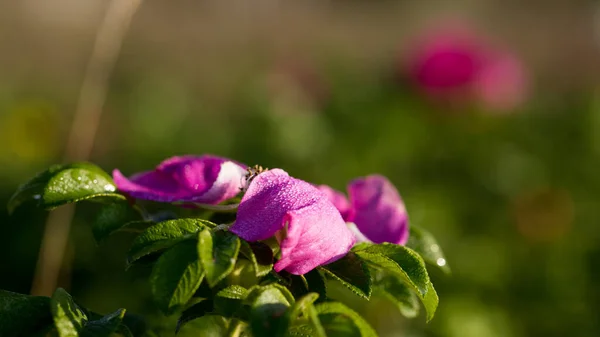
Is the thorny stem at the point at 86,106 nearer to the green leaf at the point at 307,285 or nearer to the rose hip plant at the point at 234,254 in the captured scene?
the rose hip plant at the point at 234,254

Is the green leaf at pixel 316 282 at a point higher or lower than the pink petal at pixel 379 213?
lower

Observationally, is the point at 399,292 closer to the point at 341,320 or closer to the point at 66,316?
the point at 341,320

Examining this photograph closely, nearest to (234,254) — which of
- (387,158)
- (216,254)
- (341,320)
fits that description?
(216,254)

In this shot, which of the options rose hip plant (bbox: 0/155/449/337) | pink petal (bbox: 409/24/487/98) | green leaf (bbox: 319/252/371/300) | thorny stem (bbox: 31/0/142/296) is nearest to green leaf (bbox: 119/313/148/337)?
rose hip plant (bbox: 0/155/449/337)

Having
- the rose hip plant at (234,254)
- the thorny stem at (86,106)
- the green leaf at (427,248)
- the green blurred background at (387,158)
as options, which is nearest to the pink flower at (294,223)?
the rose hip plant at (234,254)

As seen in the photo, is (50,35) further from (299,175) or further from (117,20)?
(117,20)

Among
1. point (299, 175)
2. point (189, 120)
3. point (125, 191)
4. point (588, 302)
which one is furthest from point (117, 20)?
point (189, 120)

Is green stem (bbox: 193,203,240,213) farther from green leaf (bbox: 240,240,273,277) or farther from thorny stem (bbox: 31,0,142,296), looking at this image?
thorny stem (bbox: 31,0,142,296)
